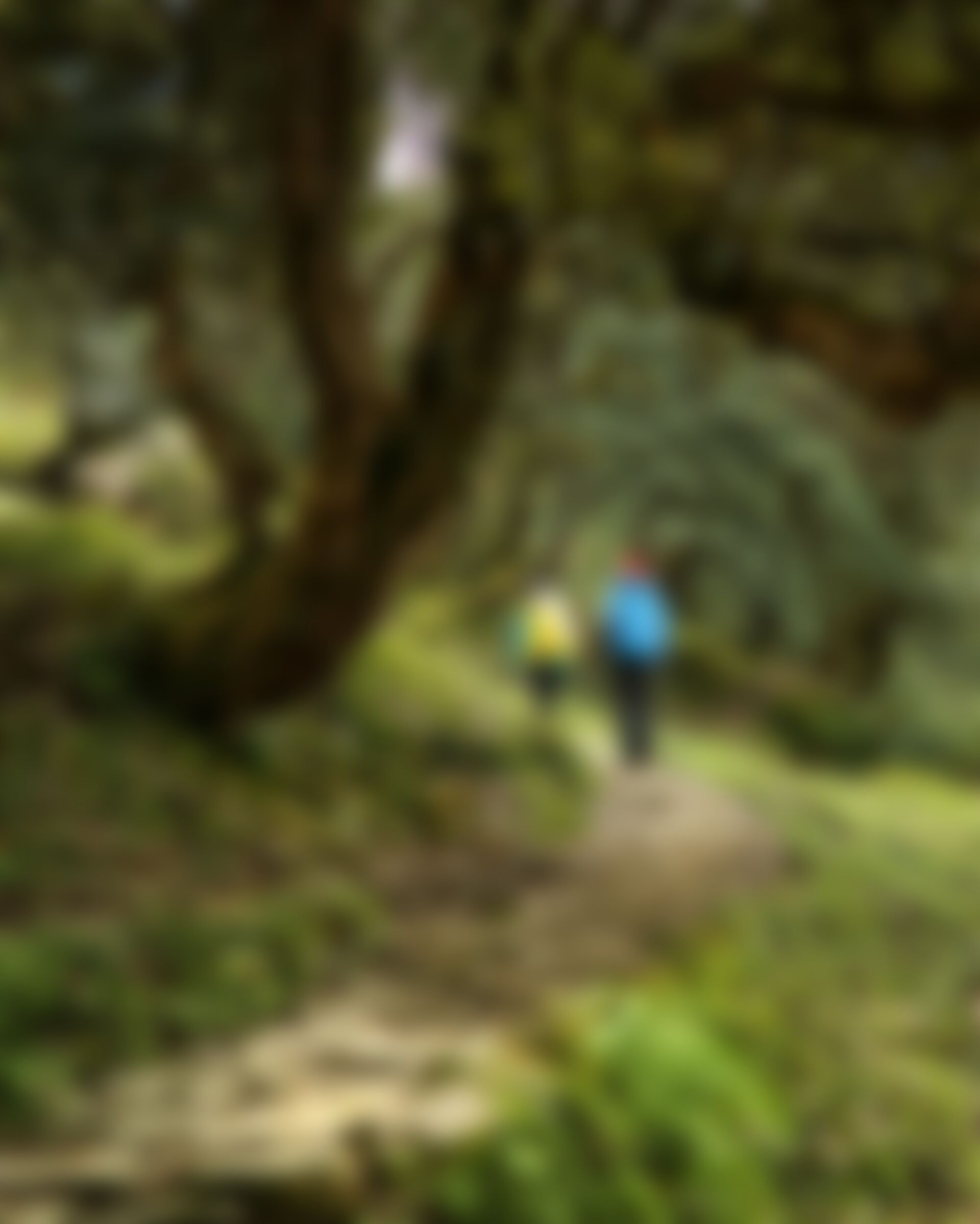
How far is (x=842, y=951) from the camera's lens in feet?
20.6

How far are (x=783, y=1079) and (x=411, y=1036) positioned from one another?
1.55 m

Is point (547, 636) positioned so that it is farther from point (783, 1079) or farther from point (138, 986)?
point (138, 986)

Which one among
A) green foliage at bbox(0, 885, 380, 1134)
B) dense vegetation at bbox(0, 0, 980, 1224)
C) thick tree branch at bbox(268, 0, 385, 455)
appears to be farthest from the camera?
thick tree branch at bbox(268, 0, 385, 455)

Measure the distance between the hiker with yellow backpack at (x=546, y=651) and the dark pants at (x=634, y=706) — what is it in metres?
0.36

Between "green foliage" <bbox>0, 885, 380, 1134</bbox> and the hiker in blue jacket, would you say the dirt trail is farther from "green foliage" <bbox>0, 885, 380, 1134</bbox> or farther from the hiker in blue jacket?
the hiker in blue jacket

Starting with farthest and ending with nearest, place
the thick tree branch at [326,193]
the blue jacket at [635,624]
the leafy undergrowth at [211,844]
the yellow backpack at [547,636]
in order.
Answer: the yellow backpack at [547,636] < the blue jacket at [635,624] < the thick tree branch at [326,193] < the leafy undergrowth at [211,844]

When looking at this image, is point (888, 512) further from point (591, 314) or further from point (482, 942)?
point (482, 942)

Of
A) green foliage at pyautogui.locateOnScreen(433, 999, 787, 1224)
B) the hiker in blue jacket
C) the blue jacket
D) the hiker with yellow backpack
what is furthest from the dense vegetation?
the blue jacket

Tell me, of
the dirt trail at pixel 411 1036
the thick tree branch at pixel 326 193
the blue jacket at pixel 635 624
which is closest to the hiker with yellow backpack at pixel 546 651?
the blue jacket at pixel 635 624

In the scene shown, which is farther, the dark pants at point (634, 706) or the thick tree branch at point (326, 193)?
the dark pants at point (634, 706)

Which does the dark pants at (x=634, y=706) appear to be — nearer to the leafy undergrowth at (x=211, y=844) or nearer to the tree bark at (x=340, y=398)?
the leafy undergrowth at (x=211, y=844)

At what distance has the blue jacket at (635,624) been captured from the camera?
30.7ft

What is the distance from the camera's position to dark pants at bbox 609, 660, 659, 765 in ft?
31.4

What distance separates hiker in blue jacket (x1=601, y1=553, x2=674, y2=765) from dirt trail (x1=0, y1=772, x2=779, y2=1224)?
119cm
